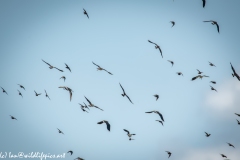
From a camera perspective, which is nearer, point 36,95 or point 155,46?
point 155,46

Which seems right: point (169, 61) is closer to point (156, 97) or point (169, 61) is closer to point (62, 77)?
point (156, 97)

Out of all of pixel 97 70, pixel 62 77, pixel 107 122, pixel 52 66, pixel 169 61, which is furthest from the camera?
pixel 169 61

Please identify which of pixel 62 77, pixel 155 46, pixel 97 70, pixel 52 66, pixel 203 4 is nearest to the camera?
pixel 203 4

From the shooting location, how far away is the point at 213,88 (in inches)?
754

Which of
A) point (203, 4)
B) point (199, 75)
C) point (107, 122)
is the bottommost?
point (107, 122)

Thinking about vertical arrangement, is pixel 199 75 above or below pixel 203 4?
below

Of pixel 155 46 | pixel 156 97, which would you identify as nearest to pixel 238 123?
pixel 156 97

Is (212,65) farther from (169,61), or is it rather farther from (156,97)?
(156,97)

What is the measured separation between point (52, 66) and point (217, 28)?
14.5m

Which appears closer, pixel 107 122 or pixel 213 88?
pixel 107 122

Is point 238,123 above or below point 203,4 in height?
below

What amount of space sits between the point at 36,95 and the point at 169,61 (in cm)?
1477

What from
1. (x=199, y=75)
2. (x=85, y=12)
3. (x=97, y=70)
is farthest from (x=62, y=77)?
(x=199, y=75)

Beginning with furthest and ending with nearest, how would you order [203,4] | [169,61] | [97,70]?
1. [169,61]
2. [97,70]
3. [203,4]
